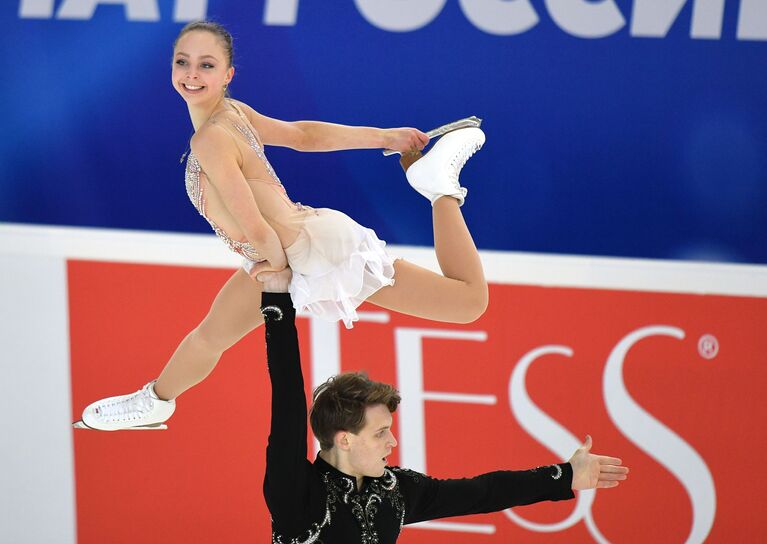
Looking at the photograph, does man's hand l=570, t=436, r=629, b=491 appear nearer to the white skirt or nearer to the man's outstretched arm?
the man's outstretched arm

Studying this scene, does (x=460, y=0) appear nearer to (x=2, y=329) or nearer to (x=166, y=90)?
(x=166, y=90)

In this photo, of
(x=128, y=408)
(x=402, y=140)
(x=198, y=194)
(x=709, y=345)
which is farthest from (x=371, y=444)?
(x=709, y=345)

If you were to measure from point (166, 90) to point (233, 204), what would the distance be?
1.93 m

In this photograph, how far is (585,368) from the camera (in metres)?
4.64

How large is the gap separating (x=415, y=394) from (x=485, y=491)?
5.69 feet

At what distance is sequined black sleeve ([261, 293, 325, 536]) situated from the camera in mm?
2863

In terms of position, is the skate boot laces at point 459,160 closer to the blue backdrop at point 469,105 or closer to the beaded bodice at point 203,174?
the beaded bodice at point 203,174

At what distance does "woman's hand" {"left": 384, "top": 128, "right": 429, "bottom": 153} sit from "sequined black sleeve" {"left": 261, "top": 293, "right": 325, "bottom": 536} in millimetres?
833

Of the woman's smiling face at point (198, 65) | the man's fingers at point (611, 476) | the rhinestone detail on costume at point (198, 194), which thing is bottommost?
the man's fingers at point (611, 476)

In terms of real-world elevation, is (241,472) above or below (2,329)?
below

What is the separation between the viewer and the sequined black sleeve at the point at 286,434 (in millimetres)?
2863

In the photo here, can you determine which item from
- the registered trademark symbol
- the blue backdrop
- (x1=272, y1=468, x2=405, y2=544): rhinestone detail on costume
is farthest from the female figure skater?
the registered trademark symbol

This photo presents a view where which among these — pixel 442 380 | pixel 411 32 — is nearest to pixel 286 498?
pixel 442 380

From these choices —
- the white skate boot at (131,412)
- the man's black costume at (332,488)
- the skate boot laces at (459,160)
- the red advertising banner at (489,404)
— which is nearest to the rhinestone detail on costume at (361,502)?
the man's black costume at (332,488)
